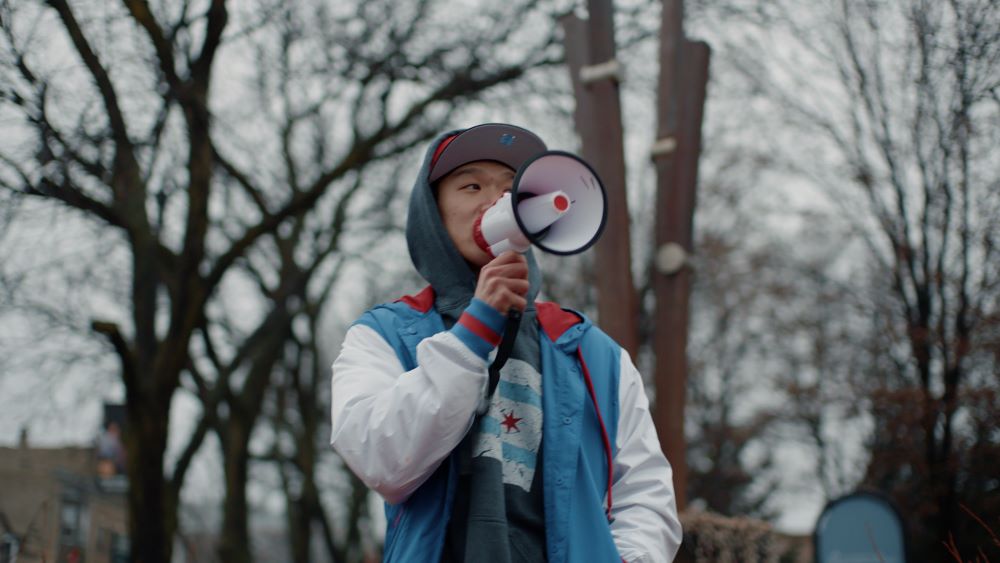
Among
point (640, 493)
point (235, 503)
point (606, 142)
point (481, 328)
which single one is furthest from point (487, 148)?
point (235, 503)

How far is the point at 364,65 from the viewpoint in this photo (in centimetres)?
1040

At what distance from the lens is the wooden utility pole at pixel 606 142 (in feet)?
23.1

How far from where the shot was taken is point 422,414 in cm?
204

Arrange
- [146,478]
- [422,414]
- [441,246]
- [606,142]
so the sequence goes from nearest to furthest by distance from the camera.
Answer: [422,414] < [441,246] < [606,142] < [146,478]

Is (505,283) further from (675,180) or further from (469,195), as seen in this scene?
(675,180)

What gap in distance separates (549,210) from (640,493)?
0.61m

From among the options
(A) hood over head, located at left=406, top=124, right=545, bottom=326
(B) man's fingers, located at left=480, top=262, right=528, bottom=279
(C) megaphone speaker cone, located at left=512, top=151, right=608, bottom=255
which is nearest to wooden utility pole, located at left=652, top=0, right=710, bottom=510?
(A) hood over head, located at left=406, top=124, right=545, bottom=326

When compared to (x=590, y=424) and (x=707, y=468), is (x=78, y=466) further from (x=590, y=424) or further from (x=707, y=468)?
(x=707, y=468)

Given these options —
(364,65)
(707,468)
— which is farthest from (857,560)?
(707,468)

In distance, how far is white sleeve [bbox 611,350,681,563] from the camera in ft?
7.29

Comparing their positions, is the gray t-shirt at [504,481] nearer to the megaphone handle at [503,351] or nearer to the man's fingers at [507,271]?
the megaphone handle at [503,351]

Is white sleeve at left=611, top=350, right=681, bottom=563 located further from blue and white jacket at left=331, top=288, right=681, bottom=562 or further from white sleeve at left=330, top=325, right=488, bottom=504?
white sleeve at left=330, top=325, right=488, bottom=504

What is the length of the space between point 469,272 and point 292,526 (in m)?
17.9

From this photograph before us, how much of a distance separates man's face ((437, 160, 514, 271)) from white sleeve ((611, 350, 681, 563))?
468 mm
